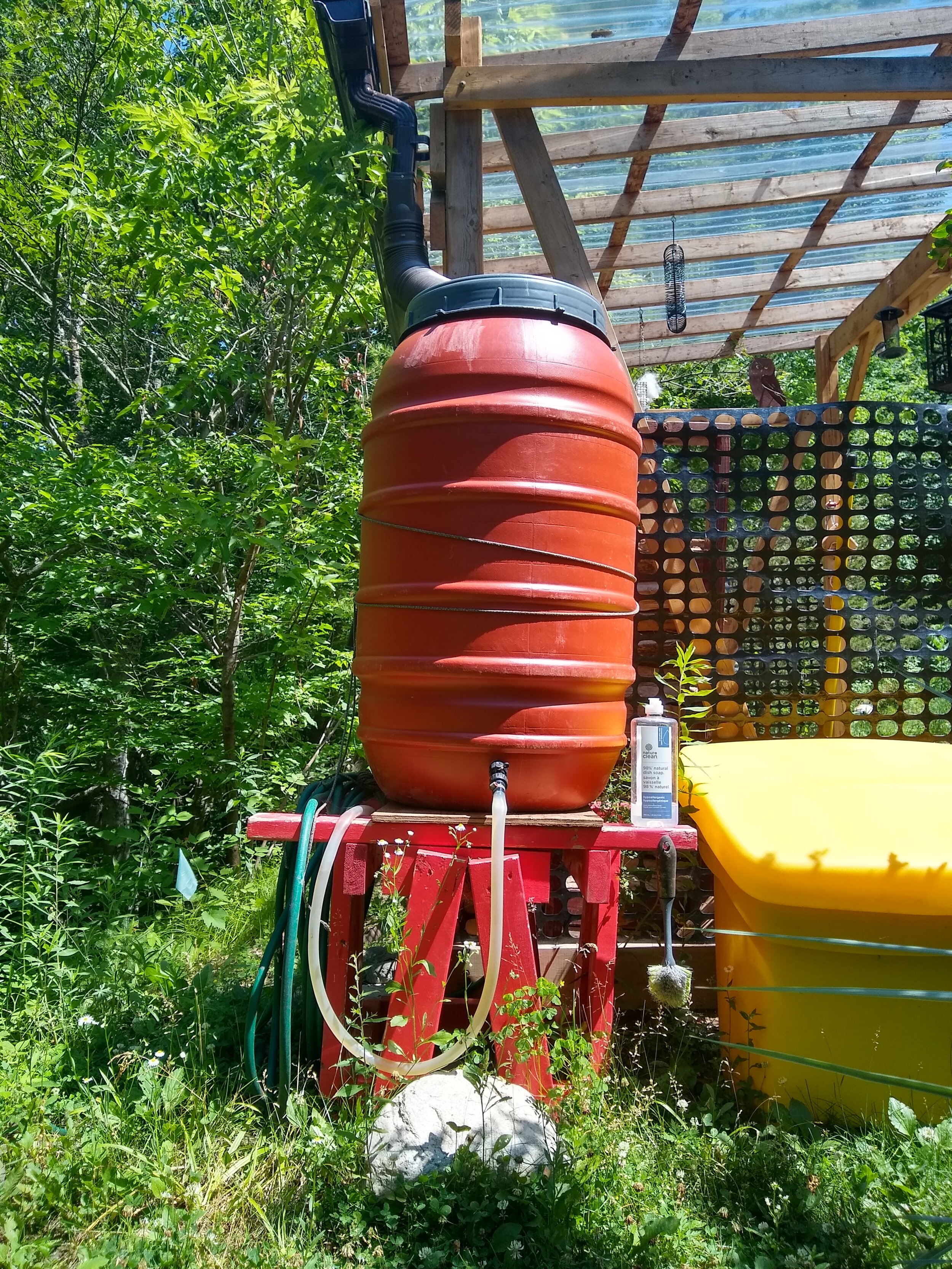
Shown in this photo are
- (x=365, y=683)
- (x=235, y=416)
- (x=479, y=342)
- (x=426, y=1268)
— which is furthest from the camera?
(x=235, y=416)

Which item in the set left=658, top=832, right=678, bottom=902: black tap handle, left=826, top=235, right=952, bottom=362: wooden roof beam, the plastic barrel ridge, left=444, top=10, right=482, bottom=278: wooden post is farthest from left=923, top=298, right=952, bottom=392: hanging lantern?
left=658, top=832, right=678, bottom=902: black tap handle

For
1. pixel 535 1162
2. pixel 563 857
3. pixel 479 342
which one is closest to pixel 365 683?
pixel 563 857

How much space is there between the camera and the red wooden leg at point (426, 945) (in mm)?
1788

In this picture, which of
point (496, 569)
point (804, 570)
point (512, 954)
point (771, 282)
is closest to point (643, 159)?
point (771, 282)

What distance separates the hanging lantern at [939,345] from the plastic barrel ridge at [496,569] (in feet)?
11.5

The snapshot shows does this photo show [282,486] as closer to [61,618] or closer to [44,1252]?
[61,618]

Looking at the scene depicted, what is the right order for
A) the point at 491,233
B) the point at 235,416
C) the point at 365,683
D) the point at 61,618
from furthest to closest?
the point at 235,416 < the point at 491,233 < the point at 61,618 < the point at 365,683

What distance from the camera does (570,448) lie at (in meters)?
1.90

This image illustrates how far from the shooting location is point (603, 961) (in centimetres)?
192

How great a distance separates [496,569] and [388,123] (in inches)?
79.4

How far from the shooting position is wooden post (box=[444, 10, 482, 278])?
284 cm

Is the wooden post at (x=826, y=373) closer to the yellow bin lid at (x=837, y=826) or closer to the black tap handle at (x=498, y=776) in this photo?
the yellow bin lid at (x=837, y=826)

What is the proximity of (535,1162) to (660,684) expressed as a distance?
159cm

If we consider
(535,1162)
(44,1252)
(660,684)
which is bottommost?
(44,1252)
